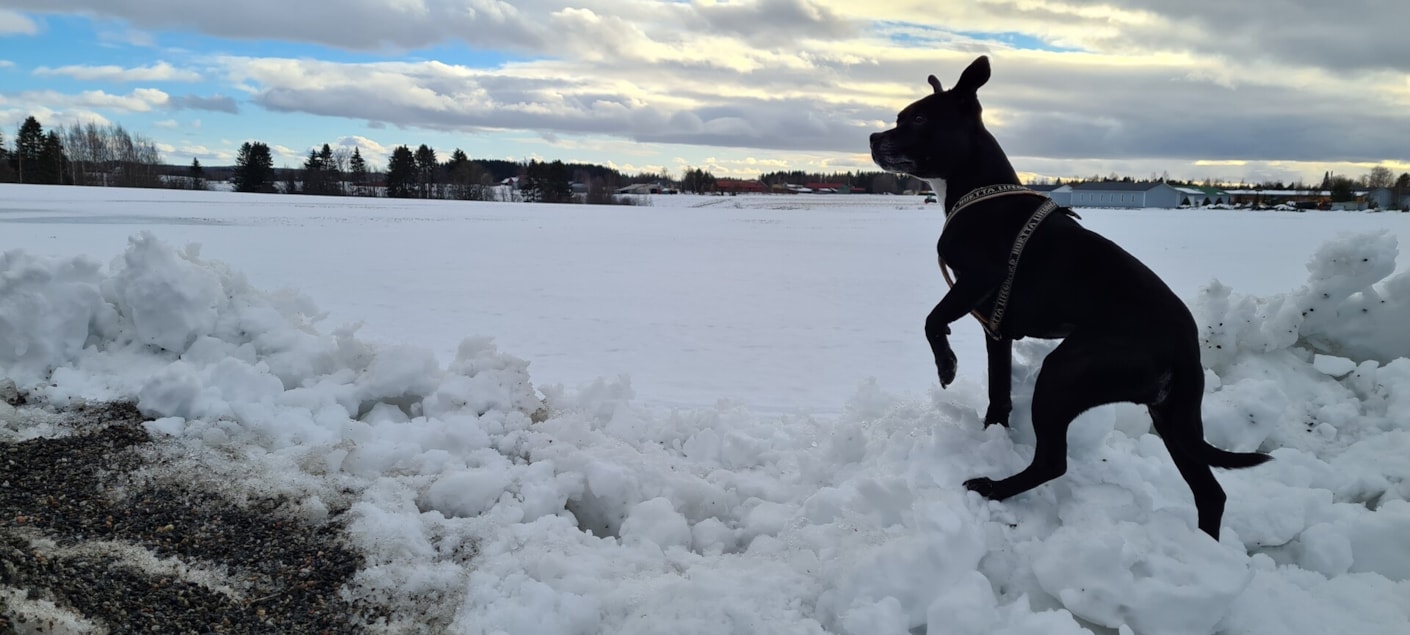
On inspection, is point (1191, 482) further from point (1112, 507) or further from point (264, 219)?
point (264, 219)

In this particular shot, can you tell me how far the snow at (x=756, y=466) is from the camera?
2904 millimetres

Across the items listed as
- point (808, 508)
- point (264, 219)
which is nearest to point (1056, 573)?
point (808, 508)

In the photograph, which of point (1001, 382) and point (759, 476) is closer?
point (1001, 382)

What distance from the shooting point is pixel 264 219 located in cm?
2952

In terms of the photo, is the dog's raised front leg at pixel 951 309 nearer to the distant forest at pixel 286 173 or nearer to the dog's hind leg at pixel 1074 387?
the dog's hind leg at pixel 1074 387

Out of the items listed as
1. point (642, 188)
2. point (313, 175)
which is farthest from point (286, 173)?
point (642, 188)

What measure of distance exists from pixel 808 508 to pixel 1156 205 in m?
108

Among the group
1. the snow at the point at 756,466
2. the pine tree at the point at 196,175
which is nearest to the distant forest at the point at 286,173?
the pine tree at the point at 196,175

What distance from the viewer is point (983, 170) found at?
12.0ft

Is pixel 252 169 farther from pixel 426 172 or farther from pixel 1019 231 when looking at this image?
Result: pixel 1019 231

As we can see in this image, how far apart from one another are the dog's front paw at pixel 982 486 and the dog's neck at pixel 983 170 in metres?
1.24

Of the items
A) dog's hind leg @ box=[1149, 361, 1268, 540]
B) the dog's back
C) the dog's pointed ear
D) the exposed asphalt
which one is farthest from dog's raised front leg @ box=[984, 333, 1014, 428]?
the exposed asphalt

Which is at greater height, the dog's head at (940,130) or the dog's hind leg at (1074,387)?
the dog's head at (940,130)

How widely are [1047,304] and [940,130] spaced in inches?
37.7
